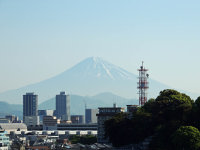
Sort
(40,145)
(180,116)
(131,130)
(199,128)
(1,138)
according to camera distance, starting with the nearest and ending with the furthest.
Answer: (199,128), (180,116), (131,130), (1,138), (40,145)

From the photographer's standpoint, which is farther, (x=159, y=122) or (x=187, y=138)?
(x=159, y=122)

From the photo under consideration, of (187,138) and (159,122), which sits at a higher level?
(159,122)

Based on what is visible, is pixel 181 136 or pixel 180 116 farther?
pixel 180 116

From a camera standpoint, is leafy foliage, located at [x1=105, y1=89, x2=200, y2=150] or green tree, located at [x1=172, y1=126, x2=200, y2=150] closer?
green tree, located at [x1=172, y1=126, x2=200, y2=150]

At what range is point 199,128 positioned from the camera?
116312 mm

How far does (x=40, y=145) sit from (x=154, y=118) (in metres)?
55.4

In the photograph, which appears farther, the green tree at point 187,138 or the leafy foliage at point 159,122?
the leafy foliage at point 159,122

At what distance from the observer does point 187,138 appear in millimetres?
107625

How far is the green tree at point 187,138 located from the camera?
10762cm

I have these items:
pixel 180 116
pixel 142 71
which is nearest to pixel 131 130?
pixel 180 116

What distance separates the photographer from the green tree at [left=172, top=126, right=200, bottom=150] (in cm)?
10762

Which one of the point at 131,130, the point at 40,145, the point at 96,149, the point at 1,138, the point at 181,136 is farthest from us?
the point at 40,145

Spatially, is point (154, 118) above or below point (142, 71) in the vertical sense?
below

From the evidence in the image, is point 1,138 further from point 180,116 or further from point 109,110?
point 180,116
